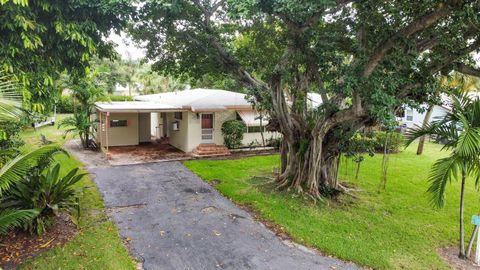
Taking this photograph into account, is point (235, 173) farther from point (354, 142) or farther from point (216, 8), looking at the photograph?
point (216, 8)

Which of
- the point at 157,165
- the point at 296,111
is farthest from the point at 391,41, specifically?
the point at 157,165

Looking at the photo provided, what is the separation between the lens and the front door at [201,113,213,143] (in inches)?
715

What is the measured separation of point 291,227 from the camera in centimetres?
852

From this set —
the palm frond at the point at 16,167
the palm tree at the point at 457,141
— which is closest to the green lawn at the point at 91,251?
the palm frond at the point at 16,167

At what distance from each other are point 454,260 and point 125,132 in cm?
1700

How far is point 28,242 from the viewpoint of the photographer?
7160 millimetres

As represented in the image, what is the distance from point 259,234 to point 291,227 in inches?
36.9

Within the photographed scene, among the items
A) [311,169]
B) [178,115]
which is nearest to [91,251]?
[311,169]

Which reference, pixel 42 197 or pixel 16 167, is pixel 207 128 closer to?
pixel 42 197

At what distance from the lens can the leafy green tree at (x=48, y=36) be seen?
242 inches

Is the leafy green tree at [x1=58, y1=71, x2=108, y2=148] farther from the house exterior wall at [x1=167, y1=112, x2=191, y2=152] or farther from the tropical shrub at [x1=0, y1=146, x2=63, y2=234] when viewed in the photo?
the tropical shrub at [x1=0, y1=146, x2=63, y2=234]

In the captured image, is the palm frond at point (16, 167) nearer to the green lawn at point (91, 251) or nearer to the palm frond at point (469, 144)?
the green lawn at point (91, 251)

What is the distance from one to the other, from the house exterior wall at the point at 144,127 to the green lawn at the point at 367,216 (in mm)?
6975

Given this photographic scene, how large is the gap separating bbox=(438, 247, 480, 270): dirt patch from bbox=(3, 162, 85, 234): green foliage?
8501 mm
